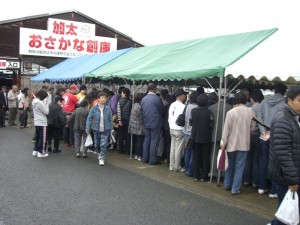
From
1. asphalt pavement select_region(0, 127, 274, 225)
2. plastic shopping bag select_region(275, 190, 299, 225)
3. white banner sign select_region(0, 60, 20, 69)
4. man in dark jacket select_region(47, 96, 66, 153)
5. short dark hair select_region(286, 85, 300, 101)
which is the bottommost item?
asphalt pavement select_region(0, 127, 274, 225)

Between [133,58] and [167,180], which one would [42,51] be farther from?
[167,180]

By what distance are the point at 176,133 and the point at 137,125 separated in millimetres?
1404

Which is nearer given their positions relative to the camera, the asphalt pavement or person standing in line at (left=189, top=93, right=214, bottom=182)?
the asphalt pavement

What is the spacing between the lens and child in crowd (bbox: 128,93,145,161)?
8.80 metres

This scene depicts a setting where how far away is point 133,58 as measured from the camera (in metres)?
10.9

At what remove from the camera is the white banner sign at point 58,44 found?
22.8 m

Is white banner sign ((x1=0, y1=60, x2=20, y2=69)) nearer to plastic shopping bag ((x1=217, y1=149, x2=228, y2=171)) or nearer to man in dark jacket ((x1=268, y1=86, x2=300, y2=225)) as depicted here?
plastic shopping bag ((x1=217, y1=149, x2=228, y2=171))

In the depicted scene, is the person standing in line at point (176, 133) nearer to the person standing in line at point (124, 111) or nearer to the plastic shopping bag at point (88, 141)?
the person standing in line at point (124, 111)

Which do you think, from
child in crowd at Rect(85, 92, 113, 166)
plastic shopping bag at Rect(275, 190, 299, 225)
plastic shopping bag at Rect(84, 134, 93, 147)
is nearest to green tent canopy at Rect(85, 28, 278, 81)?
child in crowd at Rect(85, 92, 113, 166)

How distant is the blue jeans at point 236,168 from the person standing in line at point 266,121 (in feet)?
1.33

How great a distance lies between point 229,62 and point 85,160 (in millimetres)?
4601

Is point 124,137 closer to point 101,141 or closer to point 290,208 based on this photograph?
point 101,141

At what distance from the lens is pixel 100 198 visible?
5.93m

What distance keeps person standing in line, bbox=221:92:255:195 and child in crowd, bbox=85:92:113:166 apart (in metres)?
3.28
